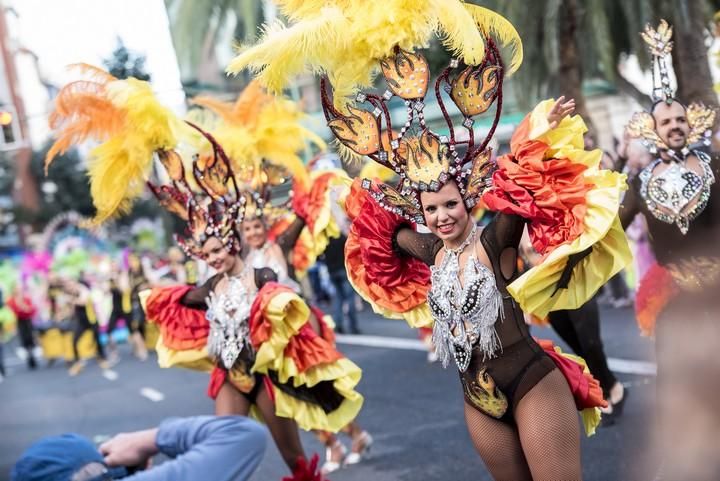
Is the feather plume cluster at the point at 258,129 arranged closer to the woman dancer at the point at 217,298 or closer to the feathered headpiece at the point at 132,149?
the woman dancer at the point at 217,298

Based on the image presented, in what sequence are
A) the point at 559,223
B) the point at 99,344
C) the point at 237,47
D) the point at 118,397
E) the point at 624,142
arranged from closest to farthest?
the point at 559,223
the point at 237,47
the point at 624,142
the point at 118,397
the point at 99,344

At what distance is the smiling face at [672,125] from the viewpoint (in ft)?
17.5

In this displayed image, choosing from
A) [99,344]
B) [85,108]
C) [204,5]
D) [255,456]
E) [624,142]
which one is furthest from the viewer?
[99,344]

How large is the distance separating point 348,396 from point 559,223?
2.41m

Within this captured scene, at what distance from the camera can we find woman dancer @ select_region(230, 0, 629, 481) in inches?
138

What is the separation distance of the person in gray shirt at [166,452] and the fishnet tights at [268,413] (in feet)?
7.85

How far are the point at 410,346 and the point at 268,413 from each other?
6.81m

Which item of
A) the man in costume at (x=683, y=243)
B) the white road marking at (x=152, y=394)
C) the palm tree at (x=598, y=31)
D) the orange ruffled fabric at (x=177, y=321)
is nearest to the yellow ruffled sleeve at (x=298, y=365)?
the orange ruffled fabric at (x=177, y=321)

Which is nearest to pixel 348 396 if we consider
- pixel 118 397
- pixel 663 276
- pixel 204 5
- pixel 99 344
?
pixel 663 276

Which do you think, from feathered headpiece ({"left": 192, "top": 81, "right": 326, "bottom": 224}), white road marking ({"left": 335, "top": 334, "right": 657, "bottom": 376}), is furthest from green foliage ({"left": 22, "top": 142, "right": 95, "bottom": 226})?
feathered headpiece ({"left": 192, "top": 81, "right": 326, "bottom": 224})

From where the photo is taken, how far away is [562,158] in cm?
360

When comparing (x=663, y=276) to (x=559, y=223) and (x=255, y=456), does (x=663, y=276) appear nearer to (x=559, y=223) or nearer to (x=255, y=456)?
(x=559, y=223)

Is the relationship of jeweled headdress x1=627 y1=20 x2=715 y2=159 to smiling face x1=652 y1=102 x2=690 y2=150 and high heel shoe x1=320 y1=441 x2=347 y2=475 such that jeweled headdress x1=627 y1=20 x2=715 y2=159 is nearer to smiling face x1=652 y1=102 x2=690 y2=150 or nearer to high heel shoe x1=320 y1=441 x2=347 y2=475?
smiling face x1=652 y1=102 x2=690 y2=150

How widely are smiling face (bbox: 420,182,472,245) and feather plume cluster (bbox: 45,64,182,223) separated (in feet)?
7.72
